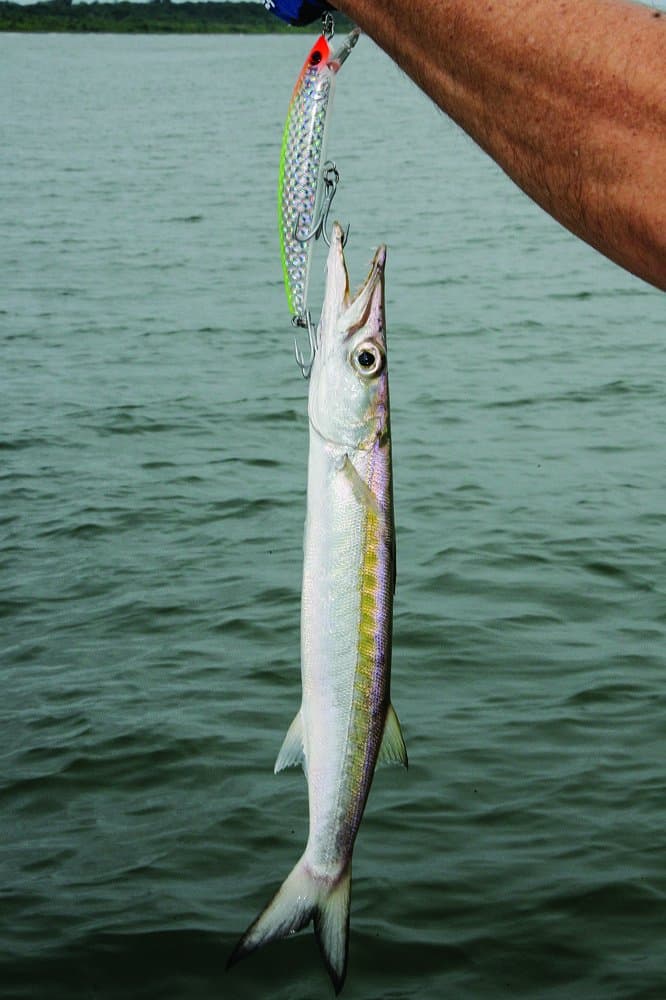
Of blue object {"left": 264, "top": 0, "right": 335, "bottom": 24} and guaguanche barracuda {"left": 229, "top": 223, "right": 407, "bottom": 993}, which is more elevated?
blue object {"left": 264, "top": 0, "right": 335, "bottom": 24}

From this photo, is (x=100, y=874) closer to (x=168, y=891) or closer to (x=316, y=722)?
(x=168, y=891)

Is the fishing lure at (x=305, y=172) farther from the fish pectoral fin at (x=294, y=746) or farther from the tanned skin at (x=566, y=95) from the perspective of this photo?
the tanned skin at (x=566, y=95)

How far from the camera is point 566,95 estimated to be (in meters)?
1.83

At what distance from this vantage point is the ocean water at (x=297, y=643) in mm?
5031

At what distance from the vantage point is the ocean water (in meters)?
5.03

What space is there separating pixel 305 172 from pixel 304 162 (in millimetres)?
24

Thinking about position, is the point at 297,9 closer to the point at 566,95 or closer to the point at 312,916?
the point at 566,95

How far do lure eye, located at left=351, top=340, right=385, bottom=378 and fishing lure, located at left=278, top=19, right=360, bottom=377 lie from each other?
0.20m

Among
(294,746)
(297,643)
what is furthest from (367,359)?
(297,643)

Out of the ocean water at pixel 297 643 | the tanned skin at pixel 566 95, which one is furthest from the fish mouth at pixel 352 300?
the tanned skin at pixel 566 95

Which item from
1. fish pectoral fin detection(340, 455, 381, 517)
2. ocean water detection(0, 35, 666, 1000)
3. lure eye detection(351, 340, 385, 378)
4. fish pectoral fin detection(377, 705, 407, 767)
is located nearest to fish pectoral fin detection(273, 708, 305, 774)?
fish pectoral fin detection(377, 705, 407, 767)

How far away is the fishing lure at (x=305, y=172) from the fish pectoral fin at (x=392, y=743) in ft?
2.49

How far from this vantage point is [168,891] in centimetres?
527

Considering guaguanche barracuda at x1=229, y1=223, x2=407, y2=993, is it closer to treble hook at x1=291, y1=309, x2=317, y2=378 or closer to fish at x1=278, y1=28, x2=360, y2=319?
treble hook at x1=291, y1=309, x2=317, y2=378
